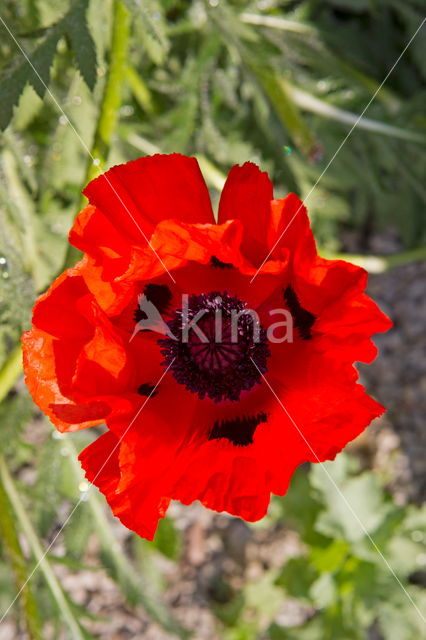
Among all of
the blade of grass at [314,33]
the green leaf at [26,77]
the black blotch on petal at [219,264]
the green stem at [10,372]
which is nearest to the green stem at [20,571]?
the green stem at [10,372]

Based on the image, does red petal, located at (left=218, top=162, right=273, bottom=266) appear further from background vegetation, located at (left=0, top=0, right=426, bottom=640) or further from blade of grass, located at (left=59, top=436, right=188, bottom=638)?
blade of grass, located at (left=59, top=436, right=188, bottom=638)

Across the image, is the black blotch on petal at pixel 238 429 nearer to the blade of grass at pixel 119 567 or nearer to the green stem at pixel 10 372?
the green stem at pixel 10 372

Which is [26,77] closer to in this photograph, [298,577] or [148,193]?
[148,193]

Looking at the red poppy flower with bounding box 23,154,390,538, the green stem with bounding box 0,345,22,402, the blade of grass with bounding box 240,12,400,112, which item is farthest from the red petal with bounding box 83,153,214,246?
the blade of grass with bounding box 240,12,400,112

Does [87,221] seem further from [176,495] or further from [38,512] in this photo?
[38,512]

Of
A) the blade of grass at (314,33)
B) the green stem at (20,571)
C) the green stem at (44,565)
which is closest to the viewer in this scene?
the green stem at (20,571)

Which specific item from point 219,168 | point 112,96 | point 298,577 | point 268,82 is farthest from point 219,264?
point 298,577

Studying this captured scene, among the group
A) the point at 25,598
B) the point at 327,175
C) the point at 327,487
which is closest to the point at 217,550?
the point at 327,487
